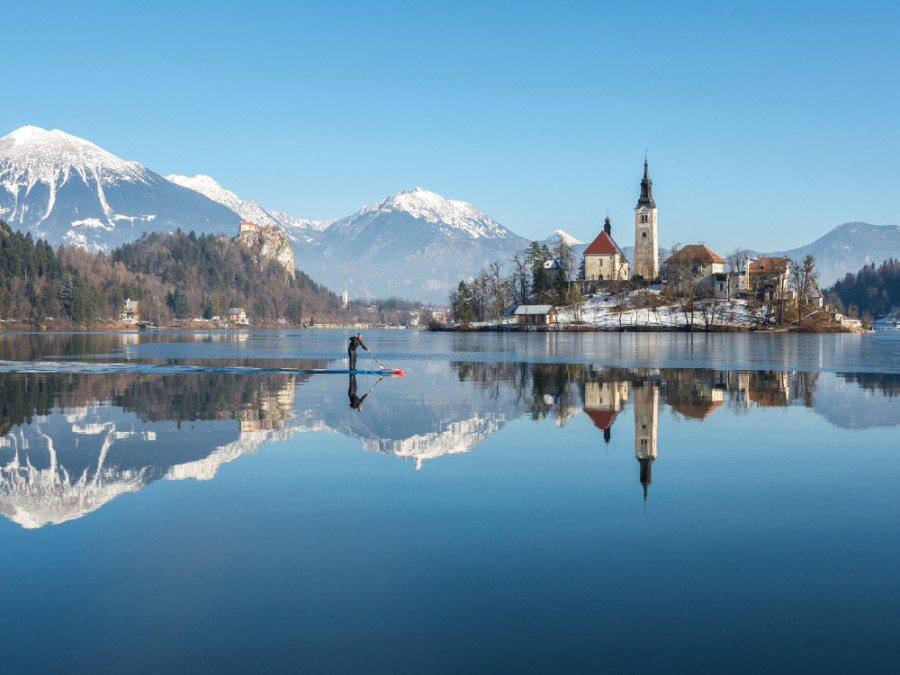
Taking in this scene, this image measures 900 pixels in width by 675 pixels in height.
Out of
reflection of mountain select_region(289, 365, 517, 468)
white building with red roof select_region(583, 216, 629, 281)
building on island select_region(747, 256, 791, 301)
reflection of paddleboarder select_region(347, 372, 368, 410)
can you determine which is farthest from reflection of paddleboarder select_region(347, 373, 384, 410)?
white building with red roof select_region(583, 216, 629, 281)

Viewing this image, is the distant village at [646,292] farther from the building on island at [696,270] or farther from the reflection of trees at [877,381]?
the reflection of trees at [877,381]

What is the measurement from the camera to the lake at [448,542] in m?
7.55

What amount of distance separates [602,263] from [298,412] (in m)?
156

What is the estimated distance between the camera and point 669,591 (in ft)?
29.0

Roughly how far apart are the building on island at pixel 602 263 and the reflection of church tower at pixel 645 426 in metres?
145

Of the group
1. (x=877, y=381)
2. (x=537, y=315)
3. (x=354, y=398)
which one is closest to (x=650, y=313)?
(x=537, y=315)

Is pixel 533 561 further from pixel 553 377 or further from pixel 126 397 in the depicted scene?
pixel 553 377

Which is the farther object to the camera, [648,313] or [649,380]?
[648,313]

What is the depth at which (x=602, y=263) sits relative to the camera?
572 ft

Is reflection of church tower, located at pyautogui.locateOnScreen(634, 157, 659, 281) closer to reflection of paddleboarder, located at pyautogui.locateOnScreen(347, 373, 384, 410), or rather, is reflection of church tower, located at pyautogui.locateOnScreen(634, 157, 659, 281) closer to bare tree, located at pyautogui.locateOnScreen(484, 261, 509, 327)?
bare tree, located at pyautogui.locateOnScreen(484, 261, 509, 327)

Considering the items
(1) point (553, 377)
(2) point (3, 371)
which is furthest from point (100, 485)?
(2) point (3, 371)

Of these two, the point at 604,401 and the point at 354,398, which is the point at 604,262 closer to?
the point at 604,401

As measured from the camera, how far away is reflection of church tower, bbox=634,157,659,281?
566ft

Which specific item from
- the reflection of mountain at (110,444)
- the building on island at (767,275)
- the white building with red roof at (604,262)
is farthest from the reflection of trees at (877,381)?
the white building with red roof at (604,262)
